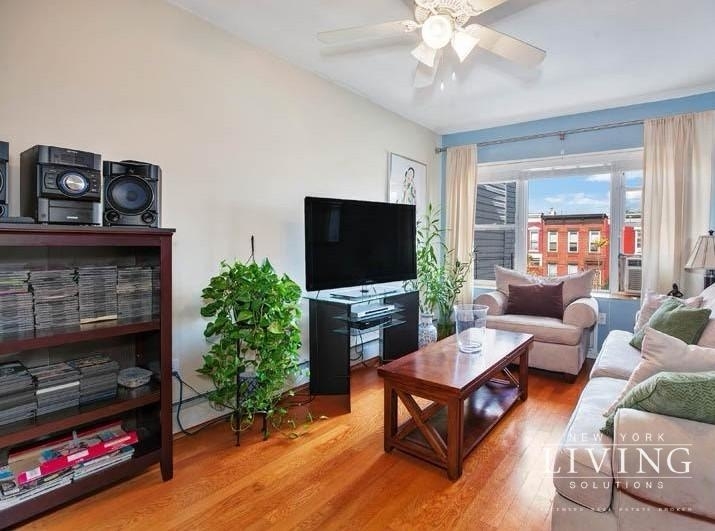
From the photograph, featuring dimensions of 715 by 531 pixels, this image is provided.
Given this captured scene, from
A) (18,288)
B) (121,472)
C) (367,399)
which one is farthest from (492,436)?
(18,288)

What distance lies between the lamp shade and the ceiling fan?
7.20ft

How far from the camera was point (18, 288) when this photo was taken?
1566 mm

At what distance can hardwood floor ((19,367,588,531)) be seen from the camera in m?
1.65

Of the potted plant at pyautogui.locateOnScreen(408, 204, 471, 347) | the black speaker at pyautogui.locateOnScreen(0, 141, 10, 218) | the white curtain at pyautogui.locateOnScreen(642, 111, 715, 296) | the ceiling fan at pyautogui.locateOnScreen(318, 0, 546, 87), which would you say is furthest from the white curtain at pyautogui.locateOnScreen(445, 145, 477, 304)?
the black speaker at pyautogui.locateOnScreen(0, 141, 10, 218)

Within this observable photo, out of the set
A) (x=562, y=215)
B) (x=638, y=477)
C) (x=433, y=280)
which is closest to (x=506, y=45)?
(x=638, y=477)

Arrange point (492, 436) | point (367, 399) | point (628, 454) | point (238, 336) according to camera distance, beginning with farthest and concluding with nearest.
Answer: point (367, 399) → point (492, 436) → point (238, 336) → point (628, 454)

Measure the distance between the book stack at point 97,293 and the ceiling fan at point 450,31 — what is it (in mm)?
1542

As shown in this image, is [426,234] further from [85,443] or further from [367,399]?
[85,443]

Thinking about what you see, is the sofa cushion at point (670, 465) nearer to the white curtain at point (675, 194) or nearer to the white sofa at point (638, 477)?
the white sofa at point (638, 477)

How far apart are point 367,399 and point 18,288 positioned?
2.16 meters

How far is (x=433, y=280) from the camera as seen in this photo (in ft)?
14.1

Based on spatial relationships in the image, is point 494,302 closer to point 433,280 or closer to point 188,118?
point 433,280

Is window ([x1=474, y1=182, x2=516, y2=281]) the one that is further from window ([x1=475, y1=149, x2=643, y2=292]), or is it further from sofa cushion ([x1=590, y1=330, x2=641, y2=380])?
sofa cushion ([x1=590, y1=330, x2=641, y2=380])

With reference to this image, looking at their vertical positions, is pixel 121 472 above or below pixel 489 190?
below
